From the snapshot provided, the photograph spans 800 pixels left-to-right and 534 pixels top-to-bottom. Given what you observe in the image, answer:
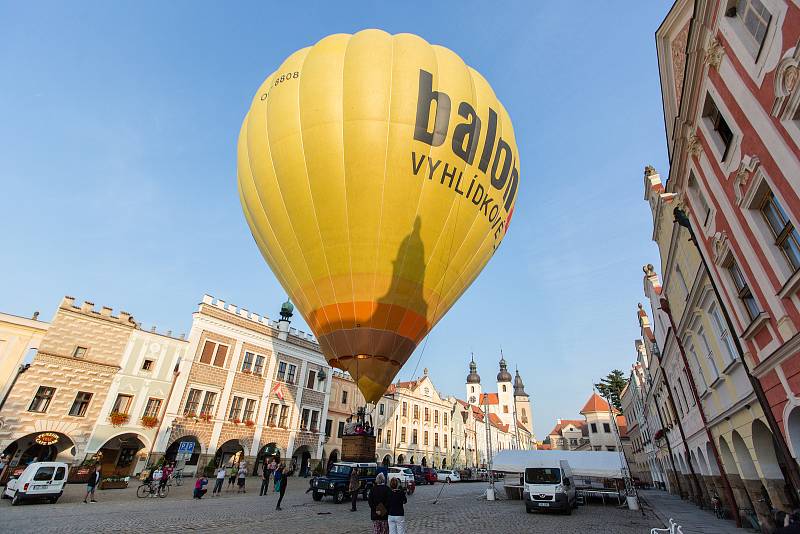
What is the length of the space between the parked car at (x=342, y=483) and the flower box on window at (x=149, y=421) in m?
14.8

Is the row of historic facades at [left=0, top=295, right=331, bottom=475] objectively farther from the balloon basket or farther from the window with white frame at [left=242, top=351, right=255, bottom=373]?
the balloon basket

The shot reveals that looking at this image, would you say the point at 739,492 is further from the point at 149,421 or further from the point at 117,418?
the point at 117,418

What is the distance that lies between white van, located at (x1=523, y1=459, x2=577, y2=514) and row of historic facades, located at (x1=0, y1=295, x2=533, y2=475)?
1891 centimetres

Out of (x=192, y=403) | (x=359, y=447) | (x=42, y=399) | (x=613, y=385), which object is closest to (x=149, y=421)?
(x=192, y=403)

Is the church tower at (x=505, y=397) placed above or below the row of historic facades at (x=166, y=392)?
above

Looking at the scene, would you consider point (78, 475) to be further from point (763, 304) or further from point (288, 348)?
point (763, 304)

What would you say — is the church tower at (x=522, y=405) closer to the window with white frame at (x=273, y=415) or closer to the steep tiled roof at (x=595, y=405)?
the steep tiled roof at (x=595, y=405)

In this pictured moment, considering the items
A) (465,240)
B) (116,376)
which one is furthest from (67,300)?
(465,240)

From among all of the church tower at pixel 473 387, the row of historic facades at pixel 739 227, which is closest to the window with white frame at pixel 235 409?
the row of historic facades at pixel 739 227

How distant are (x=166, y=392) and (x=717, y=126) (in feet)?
105

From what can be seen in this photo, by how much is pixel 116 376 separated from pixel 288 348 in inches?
507

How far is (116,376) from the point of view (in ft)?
83.1

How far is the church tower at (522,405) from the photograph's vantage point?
376 ft

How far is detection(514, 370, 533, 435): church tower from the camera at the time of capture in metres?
115
